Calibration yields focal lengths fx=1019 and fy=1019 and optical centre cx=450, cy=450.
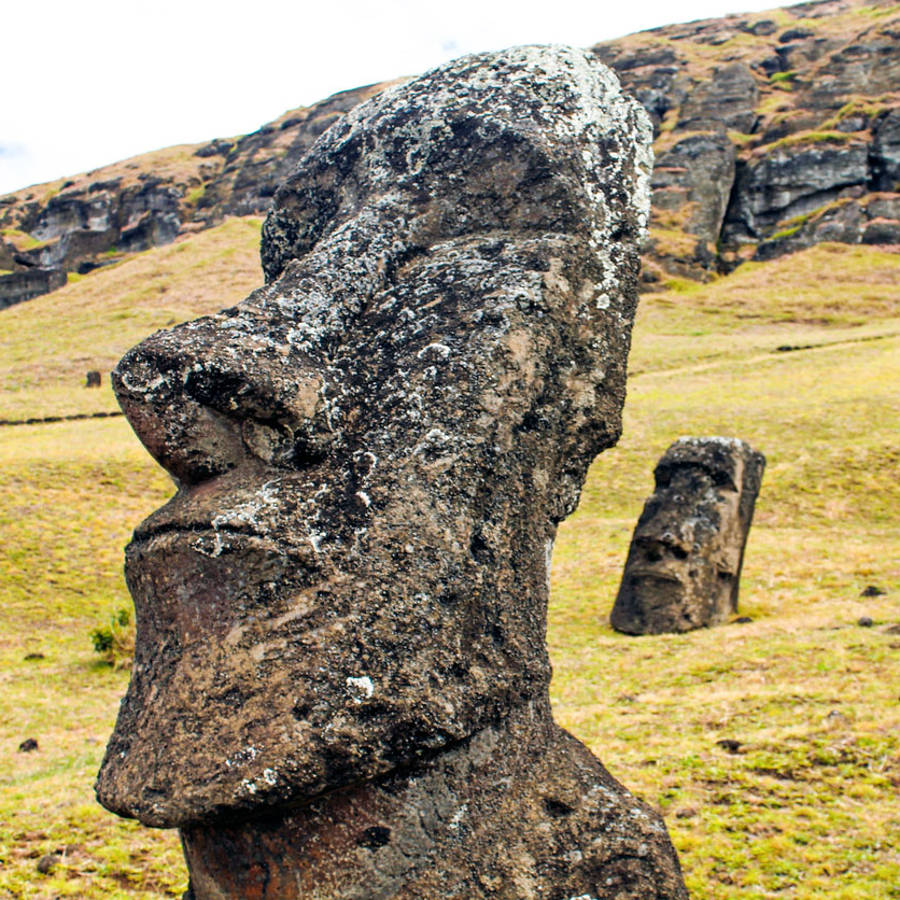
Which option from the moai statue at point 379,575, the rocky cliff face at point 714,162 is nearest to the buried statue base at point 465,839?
the moai statue at point 379,575

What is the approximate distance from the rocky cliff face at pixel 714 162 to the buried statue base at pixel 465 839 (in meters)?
58.6

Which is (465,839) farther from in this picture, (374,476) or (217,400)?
(217,400)

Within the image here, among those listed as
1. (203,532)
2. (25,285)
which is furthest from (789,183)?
(203,532)

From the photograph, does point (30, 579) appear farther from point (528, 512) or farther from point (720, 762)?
point (528, 512)

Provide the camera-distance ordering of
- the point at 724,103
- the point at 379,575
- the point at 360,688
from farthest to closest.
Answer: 1. the point at 724,103
2. the point at 379,575
3. the point at 360,688

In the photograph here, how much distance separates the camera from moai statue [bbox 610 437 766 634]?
14.2 meters

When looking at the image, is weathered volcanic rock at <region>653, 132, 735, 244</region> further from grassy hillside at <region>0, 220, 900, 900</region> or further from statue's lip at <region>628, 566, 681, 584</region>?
statue's lip at <region>628, 566, 681, 584</region>

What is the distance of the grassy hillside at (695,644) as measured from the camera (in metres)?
6.45

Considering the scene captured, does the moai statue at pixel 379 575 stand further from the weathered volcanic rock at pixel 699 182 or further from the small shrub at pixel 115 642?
the weathered volcanic rock at pixel 699 182

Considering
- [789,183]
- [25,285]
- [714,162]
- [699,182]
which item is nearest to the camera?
[789,183]

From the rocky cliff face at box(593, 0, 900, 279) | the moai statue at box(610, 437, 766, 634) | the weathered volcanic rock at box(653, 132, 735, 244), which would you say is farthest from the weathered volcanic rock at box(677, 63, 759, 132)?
the moai statue at box(610, 437, 766, 634)

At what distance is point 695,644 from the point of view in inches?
508

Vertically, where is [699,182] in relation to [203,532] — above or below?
below

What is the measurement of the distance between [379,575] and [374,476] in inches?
13.7
